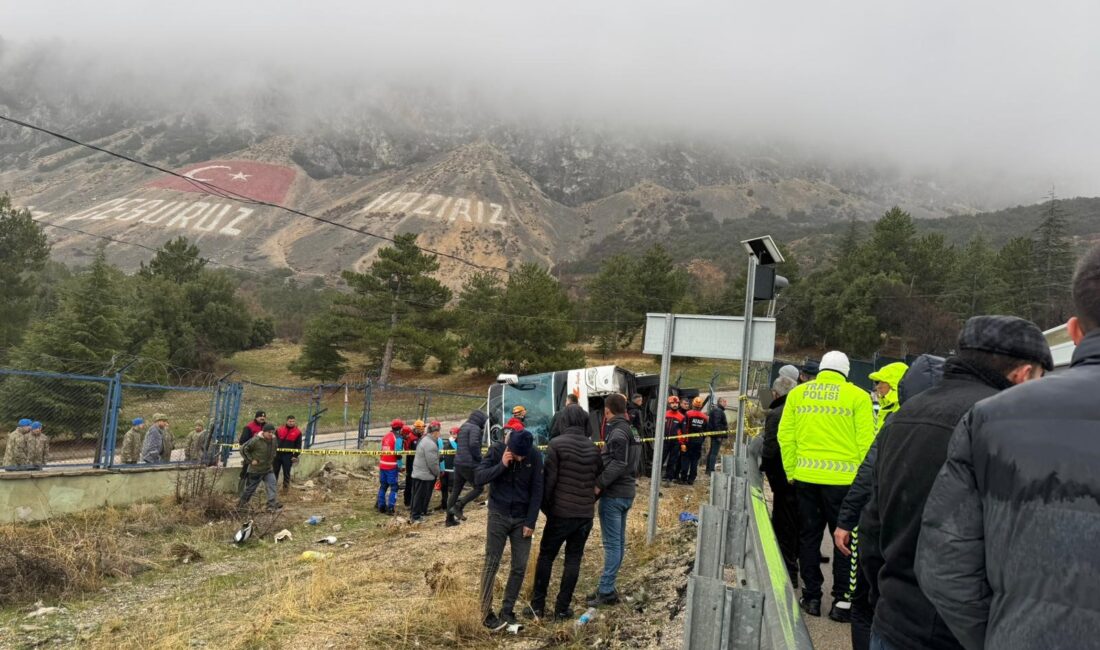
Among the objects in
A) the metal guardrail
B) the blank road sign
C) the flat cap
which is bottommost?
the metal guardrail

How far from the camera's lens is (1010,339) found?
A: 86.8 inches

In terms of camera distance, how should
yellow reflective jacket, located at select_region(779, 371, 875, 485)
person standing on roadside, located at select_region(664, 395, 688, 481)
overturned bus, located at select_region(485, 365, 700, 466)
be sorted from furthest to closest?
overturned bus, located at select_region(485, 365, 700, 466) → person standing on roadside, located at select_region(664, 395, 688, 481) → yellow reflective jacket, located at select_region(779, 371, 875, 485)

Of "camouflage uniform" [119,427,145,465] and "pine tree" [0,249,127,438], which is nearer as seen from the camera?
"camouflage uniform" [119,427,145,465]

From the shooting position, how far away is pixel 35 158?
5728 inches

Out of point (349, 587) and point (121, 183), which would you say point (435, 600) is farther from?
point (121, 183)

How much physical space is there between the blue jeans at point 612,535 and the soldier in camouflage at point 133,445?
955 cm

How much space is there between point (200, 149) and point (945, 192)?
19810 cm

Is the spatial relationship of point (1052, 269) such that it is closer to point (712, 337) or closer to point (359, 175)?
point (712, 337)

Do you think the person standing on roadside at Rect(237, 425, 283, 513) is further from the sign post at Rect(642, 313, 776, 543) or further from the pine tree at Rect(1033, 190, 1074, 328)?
the pine tree at Rect(1033, 190, 1074, 328)

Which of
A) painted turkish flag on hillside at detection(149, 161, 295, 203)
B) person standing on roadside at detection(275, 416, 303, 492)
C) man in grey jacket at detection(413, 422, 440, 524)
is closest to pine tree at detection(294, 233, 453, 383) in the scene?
person standing on roadside at detection(275, 416, 303, 492)

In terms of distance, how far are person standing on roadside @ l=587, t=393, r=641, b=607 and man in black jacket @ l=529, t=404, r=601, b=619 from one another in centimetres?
27

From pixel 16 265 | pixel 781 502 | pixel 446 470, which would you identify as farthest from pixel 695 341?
pixel 16 265

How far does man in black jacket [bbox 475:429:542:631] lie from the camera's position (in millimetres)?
5484

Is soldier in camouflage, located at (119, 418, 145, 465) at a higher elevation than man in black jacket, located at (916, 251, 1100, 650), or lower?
lower
